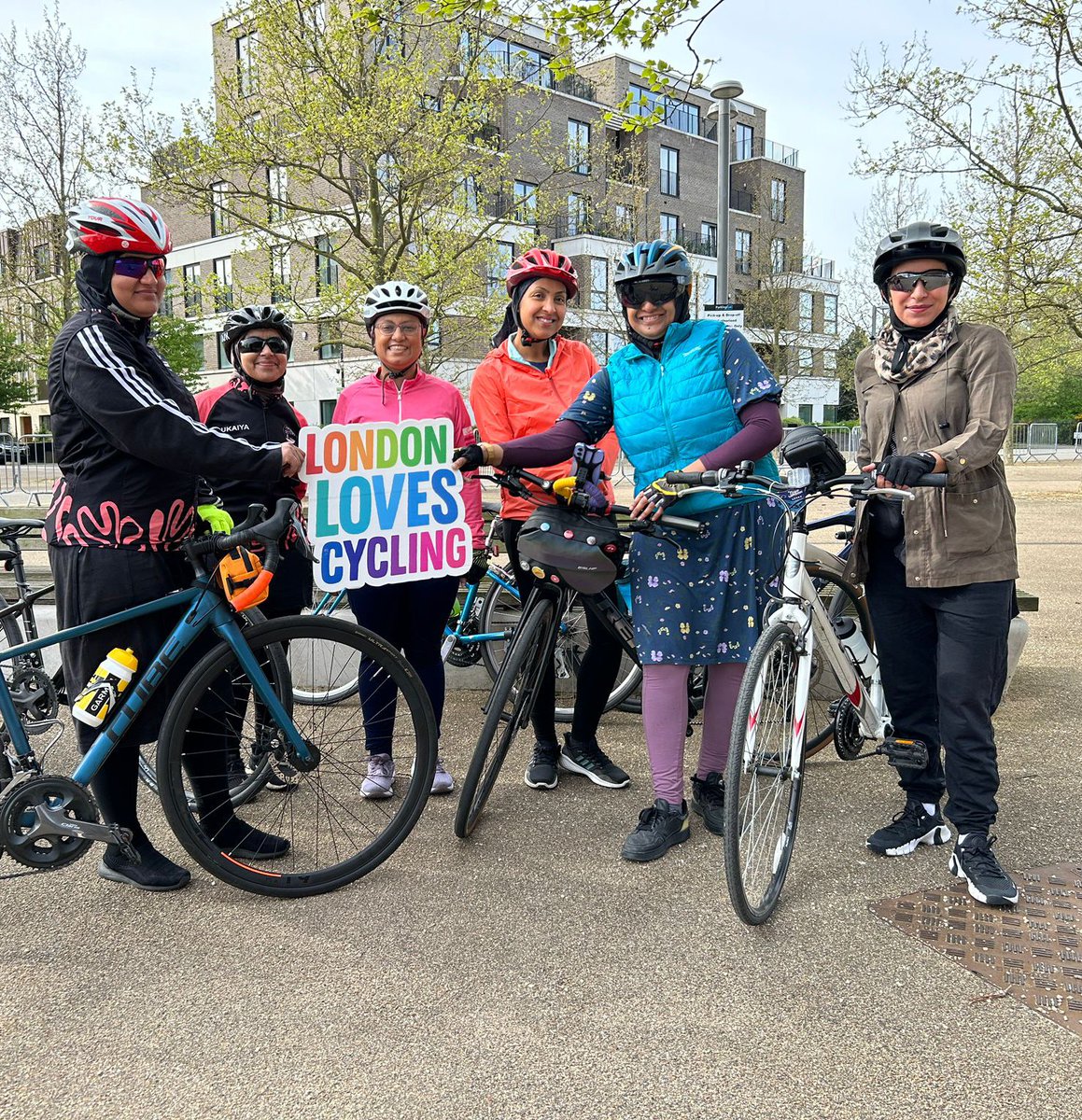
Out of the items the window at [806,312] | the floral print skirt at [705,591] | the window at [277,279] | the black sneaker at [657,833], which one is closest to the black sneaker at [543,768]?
the black sneaker at [657,833]

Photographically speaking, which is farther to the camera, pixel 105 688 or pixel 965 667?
pixel 965 667

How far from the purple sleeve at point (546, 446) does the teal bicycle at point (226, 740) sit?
0.85 metres

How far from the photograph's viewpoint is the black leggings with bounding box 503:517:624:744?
428cm

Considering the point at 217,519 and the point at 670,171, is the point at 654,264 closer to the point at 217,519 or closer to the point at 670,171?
the point at 217,519

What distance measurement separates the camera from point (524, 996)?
2684mm

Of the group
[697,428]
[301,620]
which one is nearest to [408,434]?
[301,620]

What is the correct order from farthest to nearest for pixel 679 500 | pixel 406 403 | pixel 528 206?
pixel 528 206, pixel 406 403, pixel 679 500

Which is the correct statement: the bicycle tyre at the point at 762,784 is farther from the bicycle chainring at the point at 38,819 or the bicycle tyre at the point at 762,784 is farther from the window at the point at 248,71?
the window at the point at 248,71

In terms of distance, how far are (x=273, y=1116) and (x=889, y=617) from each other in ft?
8.60

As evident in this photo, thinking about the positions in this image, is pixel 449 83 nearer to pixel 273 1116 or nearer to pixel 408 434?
pixel 408 434

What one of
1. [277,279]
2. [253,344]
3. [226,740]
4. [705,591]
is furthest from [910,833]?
[277,279]

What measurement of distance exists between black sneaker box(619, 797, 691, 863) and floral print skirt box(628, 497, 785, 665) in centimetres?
56

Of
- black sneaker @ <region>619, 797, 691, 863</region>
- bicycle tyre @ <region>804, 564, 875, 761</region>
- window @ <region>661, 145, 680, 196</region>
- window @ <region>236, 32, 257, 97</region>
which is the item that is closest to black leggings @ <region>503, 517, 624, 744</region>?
black sneaker @ <region>619, 797, 691, 863</region>

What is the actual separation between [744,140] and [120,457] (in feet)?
176
